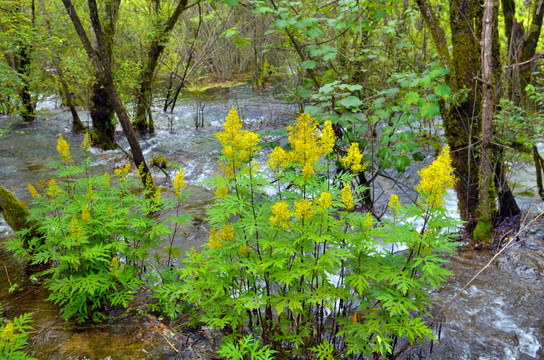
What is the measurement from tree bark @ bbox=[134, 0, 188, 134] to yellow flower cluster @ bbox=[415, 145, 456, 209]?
9328 mm

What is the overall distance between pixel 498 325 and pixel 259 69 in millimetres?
17771

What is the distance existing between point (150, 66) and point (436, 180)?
34.3 feet

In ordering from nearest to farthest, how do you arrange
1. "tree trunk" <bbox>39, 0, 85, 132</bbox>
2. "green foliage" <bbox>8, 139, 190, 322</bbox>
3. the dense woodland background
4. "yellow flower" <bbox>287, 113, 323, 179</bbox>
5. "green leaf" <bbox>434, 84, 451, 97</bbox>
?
"yellow flower" <bbox>287, 113, 323, 179</bbox> → "green foliage" <bbox>8, 139, 190, 322</bbox> → "green leaf" <bbox>434, 84, 451, 97</bbox> → the dense woodland background → "tree trunk" <bbox>39, 0, 85, 132</bbox>

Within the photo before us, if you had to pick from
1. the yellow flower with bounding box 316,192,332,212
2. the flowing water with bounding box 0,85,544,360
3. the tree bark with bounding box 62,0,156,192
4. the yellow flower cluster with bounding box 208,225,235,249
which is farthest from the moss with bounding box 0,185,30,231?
the yellow flower with bounding box 316,192,332,212

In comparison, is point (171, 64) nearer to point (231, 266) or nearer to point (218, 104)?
point (218, 104)

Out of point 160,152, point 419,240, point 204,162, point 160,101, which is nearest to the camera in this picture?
point 419,240

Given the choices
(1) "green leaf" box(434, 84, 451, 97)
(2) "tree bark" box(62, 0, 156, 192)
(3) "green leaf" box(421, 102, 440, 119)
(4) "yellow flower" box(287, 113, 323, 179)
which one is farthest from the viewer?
(2) "tree bark" box(62, 0, 156, 192)

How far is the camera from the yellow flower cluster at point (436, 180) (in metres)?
2.26

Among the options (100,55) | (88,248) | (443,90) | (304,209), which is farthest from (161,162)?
(304,209)

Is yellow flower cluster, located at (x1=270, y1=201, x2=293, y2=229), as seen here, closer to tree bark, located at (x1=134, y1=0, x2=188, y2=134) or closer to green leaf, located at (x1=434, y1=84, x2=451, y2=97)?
green leaf, located at (x1=434, y1=84, x2=451, y2=97)

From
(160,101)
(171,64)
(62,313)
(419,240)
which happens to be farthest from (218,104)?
(419,240)

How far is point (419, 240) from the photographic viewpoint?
2.29 metres

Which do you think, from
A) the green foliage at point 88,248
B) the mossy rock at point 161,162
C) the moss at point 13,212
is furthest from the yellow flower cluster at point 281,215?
the mossy rock at point 161,162

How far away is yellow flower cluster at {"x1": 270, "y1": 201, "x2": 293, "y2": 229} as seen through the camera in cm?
228
